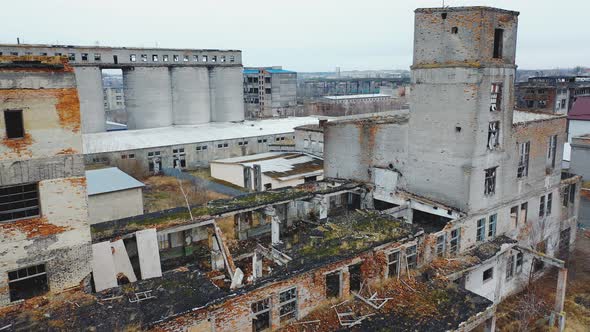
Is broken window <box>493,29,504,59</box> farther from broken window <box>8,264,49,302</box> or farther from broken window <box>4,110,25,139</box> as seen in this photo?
broken window <box>8,264,49,302</box>

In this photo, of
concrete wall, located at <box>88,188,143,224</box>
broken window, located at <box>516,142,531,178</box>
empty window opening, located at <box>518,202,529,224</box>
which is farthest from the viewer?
concrete wall, located at <box>88,188,143,224</box>

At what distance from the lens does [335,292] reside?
17516 millimetres

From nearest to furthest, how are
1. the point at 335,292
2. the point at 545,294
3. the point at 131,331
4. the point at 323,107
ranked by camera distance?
the point at 131,331, the point at 335,292, the point at 545,294, the point at 323,107

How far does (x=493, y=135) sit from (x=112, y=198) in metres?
20.3

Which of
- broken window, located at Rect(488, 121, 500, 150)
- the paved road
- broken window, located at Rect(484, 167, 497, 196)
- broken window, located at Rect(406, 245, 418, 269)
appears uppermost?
broken window, located at Rect(488, 121, 500, 150)

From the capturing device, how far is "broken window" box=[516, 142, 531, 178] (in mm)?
23250

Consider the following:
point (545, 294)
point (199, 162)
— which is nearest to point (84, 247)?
point (545, 294)

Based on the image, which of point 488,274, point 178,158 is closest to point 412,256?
point 488,274

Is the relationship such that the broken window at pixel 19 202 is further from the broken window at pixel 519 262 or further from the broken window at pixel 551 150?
the broken window at pixel 551 150

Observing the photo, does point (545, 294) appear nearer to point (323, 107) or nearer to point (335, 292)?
point (335, 292)

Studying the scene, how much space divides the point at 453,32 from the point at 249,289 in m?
14.5

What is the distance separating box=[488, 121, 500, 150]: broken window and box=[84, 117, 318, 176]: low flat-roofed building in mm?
29737

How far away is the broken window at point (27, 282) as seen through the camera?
45.8 ft

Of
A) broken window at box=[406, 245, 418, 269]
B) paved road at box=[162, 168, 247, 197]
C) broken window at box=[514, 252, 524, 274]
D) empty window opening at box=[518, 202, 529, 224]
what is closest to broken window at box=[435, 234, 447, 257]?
broken window at box=[406, 245, 418, 269]
